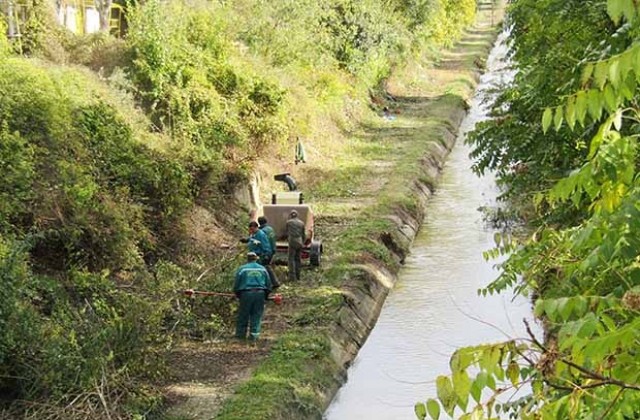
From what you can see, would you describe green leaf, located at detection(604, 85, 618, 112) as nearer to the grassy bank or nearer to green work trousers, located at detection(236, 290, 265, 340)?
the grassy bank

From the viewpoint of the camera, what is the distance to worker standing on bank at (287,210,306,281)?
1772 centimetres

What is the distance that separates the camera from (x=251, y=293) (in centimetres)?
1478

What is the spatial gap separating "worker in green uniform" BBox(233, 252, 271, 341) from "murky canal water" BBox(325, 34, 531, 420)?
5.91 ft

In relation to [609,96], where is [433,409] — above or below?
below

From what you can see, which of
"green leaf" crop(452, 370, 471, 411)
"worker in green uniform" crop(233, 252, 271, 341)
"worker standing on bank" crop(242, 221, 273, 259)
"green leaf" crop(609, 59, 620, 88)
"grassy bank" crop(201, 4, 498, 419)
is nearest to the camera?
"green leaf" crop(609, 59, 620, 88)

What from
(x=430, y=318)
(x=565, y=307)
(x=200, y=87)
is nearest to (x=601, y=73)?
(x=565, y=307)

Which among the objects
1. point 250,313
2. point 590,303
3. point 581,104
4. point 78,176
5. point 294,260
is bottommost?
point 294,260

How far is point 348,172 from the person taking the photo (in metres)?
27.7

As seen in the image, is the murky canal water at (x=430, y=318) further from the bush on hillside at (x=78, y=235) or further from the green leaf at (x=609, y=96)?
the green leaf at (x=609, y=96)

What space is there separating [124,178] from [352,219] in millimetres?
6953

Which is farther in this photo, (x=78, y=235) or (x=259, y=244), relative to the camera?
(x=259, y=244)

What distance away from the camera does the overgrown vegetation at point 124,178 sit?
11891 mm

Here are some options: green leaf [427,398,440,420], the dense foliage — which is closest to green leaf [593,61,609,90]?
the dense foliage

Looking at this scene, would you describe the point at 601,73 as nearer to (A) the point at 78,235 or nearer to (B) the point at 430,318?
(A) the point at 78,235
